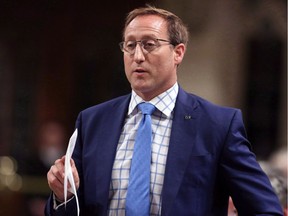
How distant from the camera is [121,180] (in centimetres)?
364

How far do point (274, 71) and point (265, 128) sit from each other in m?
0.64

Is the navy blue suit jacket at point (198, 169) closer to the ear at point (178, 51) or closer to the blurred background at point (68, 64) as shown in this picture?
the ear at point (178, 51)

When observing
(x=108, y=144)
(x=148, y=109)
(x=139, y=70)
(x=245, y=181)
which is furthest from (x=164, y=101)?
(x=245, y=181)

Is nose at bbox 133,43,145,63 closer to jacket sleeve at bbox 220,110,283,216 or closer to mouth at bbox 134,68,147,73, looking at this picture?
mouth at bbox 134,68,147,73

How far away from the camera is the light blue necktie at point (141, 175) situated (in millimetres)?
3561

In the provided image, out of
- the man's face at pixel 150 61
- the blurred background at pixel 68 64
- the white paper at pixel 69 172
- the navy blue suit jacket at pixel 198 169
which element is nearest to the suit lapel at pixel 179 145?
the navy blue suit jacket at pixel 198 169

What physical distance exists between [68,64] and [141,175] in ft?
18.7

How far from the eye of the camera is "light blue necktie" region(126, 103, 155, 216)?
3.56 metres

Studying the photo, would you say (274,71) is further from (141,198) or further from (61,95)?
(141,198)

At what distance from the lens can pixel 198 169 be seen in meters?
3.61

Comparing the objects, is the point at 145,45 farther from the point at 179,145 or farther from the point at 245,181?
the point at 245,181

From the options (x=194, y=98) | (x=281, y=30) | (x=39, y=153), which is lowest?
(x=39, y=153)

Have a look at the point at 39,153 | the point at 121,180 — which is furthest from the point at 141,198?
the point at 39,153

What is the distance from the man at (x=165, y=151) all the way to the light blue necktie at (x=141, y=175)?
16 mm
